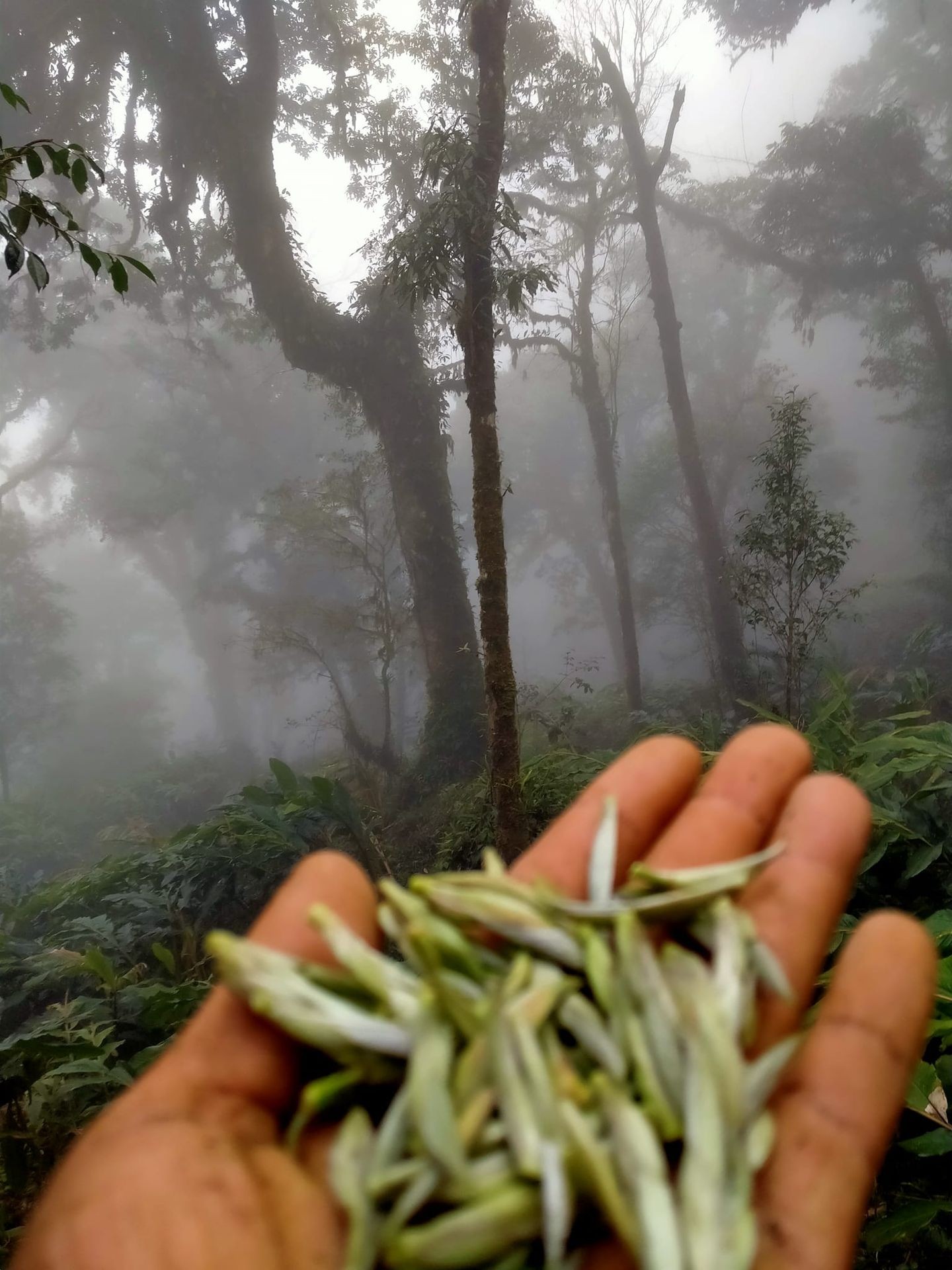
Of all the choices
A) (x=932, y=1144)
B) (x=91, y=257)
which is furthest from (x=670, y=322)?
(x=932, y=1144)

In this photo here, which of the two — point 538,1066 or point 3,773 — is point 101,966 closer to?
point 538,1066

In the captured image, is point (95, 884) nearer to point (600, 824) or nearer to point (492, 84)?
point (600, 824)

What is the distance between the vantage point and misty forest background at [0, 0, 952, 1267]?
3688 millimetres

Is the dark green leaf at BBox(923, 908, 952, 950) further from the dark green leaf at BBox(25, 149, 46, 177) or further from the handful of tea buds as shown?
the dark green leaf at BBox(25, 149, 46, 177)

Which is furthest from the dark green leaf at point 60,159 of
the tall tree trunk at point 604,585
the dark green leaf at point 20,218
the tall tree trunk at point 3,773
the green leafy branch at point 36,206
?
the tall tree trunk at point 604,585

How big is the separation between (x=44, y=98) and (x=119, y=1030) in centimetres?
1227

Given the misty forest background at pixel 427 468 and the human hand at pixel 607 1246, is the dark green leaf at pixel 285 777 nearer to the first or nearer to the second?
the misty forest background at pixel 427 468

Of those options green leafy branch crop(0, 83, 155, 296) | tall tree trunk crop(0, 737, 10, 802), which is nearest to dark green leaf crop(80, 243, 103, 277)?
green leafy branch crop(0, 83, 155, 296)

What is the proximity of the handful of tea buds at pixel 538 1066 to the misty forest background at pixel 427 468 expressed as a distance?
0.91 metres

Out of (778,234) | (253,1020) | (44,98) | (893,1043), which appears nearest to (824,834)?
(893,1043)

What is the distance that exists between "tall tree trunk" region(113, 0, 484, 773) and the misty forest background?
5 centimetres

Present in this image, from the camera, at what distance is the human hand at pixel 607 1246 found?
99cm

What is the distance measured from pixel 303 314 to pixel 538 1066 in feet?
32.0

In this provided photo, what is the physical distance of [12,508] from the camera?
77.7 feet
